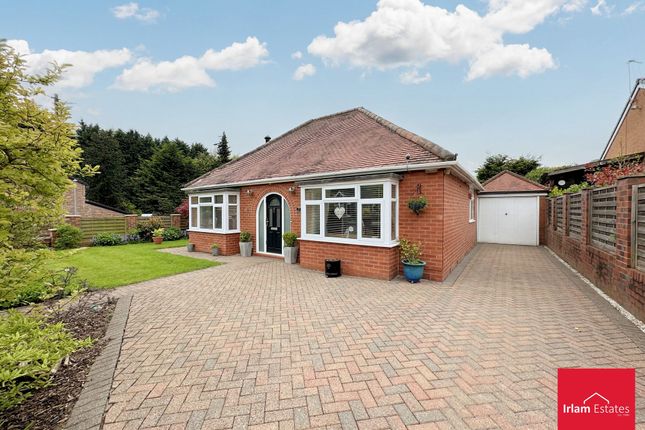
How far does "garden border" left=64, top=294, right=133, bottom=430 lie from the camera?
242 centimetres

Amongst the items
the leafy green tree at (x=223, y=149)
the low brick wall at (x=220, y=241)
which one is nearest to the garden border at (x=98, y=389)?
the low brick wall at (x=220, y=241)

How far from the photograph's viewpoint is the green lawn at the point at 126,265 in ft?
25.2

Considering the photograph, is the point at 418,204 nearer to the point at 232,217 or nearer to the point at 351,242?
the point at 351,242

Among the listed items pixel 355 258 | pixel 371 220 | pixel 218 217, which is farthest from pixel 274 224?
pixel 371 220

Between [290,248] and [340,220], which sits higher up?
[340,220]

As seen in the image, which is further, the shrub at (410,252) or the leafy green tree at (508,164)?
the leafy green tree at (508,164)

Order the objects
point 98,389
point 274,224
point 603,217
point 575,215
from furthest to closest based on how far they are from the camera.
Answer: point 274,224 < point 575,215 < point 603,217 < point 98,389

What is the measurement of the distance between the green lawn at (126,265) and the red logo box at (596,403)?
343 inches

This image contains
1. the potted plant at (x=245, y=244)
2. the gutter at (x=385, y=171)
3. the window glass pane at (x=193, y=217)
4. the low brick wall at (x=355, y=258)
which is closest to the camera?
the gutter at (x=385, y=171)

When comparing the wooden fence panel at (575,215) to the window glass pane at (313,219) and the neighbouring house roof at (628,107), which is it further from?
the neighbouring house roof at (628,107)

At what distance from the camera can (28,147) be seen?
2.23m

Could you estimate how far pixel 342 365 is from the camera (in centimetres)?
330

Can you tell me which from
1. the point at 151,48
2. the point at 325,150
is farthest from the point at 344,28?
the point at 151,48

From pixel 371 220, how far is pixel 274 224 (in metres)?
4.66
